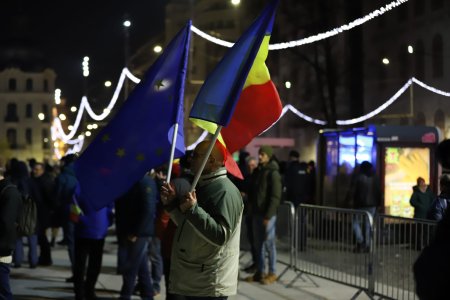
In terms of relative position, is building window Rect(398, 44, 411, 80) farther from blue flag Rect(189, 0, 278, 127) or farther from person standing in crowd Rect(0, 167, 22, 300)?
blue flag Rect(189, 0, 278, 127)

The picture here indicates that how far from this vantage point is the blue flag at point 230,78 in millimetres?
Answer: 5727

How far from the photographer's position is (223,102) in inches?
226

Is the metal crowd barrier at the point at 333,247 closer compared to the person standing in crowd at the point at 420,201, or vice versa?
the metal crowd barrier at the point at 333,247

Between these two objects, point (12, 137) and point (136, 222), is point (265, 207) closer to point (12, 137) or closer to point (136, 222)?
point (136, 222)

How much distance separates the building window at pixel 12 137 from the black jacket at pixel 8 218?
130 meters

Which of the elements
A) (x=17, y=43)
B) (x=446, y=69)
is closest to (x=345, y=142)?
(x=446, y=69)

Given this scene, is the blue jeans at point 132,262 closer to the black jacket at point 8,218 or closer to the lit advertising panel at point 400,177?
the black jacket at point 8,218

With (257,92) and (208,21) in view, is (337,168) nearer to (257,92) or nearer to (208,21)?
(257,92)

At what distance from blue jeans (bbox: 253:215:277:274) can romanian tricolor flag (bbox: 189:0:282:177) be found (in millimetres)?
5645

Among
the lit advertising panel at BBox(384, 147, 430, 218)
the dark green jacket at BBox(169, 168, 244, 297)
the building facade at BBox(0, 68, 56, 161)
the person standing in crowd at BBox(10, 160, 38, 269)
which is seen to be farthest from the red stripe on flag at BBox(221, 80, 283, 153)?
the building facade at BBox(0, 68, 56, 161)

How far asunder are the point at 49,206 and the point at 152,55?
216 ft

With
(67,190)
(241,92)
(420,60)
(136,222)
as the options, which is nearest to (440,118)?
(420,60)

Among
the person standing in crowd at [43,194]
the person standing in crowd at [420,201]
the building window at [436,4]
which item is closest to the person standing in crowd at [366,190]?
the person standing in crowd at [420,201]

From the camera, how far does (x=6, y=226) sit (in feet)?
26.4
